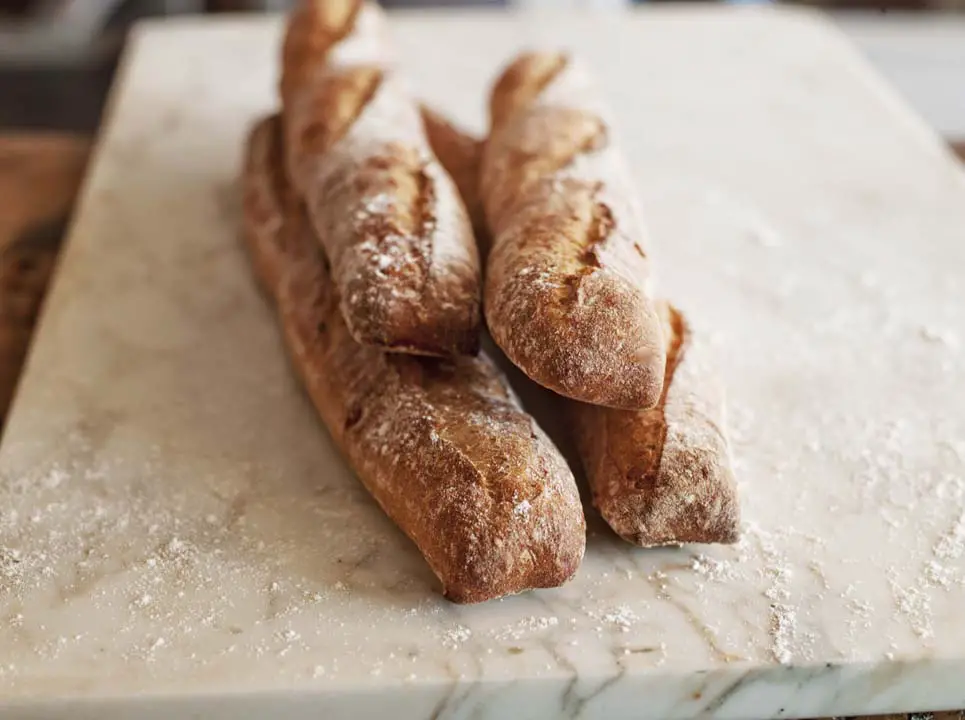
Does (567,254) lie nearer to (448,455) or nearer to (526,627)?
(448,455)

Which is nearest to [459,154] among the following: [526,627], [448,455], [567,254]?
[567,254]

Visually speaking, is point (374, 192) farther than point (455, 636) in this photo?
Yes

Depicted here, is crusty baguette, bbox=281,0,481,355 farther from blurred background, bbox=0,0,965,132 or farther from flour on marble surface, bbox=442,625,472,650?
blurred background, bbox=0,0,965,132

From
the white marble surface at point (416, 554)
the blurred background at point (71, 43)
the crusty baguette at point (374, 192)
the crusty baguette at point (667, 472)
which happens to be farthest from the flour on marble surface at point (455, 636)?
the blurred background at point (71, 43)

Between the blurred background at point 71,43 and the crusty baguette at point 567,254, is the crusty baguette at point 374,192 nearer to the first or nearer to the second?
the crusty baguette at point 567,254

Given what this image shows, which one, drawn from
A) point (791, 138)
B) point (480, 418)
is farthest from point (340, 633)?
point (791, 138)
